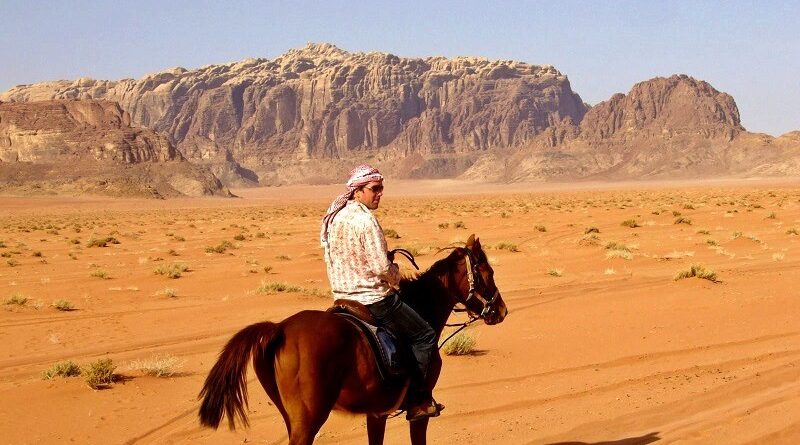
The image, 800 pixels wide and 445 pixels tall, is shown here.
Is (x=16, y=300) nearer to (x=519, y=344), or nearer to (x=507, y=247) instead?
(x=519, y=344)

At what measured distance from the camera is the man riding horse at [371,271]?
613 cm

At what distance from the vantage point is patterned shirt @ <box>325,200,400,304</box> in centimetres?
611

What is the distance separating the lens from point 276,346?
18.7ft

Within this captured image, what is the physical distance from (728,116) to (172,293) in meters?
198

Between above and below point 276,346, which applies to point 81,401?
below

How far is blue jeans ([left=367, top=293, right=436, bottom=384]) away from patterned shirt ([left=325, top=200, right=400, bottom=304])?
86 millimetres

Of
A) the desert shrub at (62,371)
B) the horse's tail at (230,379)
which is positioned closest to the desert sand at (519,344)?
the desert shrub at (62,371)

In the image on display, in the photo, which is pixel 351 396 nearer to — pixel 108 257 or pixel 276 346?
pixel 276 346

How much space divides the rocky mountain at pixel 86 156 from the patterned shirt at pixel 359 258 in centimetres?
11065

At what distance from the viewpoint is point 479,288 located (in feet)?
23.2

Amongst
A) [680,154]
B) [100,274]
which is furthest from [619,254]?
[680,154]

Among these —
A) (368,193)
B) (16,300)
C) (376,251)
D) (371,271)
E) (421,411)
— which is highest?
(368,193)

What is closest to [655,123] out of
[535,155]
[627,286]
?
[535,155]

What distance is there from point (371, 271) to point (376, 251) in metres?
0.17
